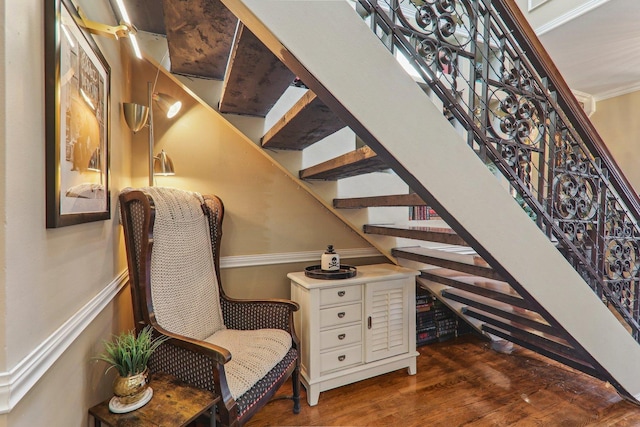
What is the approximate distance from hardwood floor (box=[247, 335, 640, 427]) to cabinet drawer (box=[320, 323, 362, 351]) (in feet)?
1.03

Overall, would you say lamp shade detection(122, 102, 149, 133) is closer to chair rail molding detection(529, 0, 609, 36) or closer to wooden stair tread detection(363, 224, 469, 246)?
wooden stair tread detection(363, 224, 469, 246)

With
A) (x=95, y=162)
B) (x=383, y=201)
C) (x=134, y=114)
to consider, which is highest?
(x=134, y=114)

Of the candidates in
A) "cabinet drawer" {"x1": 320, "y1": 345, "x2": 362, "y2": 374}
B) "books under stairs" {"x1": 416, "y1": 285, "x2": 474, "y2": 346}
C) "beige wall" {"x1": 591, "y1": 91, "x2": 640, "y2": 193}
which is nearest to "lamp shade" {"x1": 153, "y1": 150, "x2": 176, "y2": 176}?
"cabinet drawer" {"x1": 320, "y1": 345, "x2": 362, "y2": 374}

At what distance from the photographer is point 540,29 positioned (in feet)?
9.62

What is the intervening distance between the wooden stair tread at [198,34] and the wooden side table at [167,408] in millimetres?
1454

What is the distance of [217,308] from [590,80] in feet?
14.6

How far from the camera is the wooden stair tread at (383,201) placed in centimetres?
160

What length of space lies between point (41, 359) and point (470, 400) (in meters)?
2.20

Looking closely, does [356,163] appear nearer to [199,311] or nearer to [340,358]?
[199,311]

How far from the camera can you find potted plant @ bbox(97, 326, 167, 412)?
119 cm

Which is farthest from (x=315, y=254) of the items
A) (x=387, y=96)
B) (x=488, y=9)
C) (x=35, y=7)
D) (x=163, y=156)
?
(x=35, y=7)

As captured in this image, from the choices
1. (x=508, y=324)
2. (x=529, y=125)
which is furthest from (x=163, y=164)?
(x=508, y=324)

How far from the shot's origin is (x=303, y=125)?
160 centimetres

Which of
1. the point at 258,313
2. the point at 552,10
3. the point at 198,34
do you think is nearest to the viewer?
the point at 198,34
